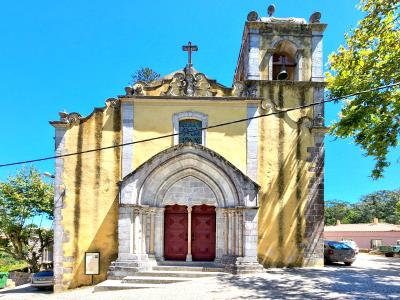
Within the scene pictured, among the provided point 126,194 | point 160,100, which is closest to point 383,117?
point 160,100

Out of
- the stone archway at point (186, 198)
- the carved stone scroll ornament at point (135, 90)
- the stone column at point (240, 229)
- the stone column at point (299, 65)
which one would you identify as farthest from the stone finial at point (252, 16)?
the stone column at point (240, 229)

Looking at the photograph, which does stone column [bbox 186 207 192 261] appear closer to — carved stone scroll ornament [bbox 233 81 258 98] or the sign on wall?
the sign on wall

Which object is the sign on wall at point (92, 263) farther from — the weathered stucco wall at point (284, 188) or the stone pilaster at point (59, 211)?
the weathered stucco wall at point (284, 188)

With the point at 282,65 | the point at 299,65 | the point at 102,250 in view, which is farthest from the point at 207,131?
the point at 102,250

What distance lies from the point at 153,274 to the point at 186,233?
7.36 feet

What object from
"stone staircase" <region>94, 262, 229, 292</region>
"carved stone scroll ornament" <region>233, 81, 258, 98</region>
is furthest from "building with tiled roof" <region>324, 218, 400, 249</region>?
"stone staircase" <region>94, 262, 229, 292</region>

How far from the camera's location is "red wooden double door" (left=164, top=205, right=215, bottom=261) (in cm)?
1395

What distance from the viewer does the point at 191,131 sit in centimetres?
1415

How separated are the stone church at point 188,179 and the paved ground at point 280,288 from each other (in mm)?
1412

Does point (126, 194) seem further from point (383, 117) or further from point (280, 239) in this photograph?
point (383, 117)

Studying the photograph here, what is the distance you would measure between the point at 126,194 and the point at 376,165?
955cm

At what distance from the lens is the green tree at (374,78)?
11477 mm

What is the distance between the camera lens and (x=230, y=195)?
13398 mm

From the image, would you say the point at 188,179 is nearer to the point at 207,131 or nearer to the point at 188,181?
the point at 188,181
